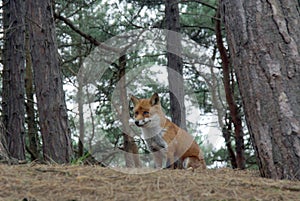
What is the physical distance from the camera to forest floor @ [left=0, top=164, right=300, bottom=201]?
4.06 metres

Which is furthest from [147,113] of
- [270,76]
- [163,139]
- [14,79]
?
[14,79]

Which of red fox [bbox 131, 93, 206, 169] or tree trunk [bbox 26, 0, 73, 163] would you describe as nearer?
red fox [bbox 131, 93, 206, 169]

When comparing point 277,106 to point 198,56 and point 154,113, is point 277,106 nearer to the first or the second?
point 154,113

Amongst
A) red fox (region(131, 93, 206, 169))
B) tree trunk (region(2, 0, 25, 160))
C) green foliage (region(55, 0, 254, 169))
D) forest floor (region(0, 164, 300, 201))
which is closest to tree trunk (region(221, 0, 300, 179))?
forest floor (region(0, 164, 300, 201))

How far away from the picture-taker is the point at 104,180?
14.9 feet

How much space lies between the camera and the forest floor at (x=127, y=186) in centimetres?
406

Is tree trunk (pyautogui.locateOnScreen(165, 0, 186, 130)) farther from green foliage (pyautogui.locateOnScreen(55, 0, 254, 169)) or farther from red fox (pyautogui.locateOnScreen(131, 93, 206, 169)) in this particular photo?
red fox (pyautogui.locateOnScreen(131, 93, 206, 169))

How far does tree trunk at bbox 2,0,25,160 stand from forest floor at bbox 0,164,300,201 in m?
6.53

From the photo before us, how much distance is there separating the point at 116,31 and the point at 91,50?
1.15m

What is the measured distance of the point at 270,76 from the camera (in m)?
5.14

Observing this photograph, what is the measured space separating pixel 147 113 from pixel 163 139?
55cm

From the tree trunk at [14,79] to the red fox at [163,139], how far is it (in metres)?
3.86

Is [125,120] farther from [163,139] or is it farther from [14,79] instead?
[163,139]

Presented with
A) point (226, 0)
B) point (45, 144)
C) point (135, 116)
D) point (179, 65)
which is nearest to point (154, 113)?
point (135, 116)
